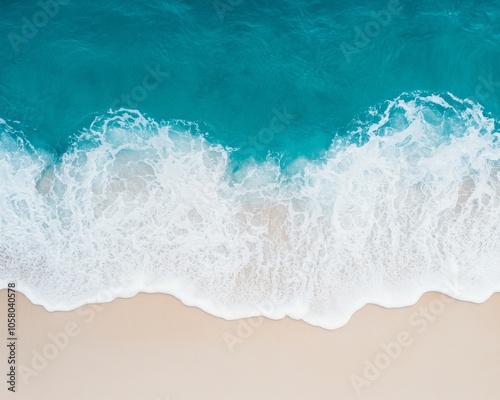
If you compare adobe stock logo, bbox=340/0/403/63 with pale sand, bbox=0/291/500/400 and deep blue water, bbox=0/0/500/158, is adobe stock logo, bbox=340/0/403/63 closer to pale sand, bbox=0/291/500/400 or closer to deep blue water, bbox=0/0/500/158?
deep blue water, bbox=0/0/500/158

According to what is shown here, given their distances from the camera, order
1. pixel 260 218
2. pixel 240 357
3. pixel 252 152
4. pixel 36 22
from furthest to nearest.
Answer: pixel 36 22 < pixel 252 152 < pixel 260 218 < pixel 240 357

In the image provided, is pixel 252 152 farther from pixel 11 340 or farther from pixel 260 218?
pixel 11 340

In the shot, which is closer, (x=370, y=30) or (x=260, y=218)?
(x=260, y=218)

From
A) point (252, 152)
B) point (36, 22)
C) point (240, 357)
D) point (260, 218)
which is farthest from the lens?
point (36, 22)

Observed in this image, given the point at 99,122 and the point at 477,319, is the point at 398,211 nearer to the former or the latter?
the point at 477,319

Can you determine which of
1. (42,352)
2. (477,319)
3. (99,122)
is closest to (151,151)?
(99,122)

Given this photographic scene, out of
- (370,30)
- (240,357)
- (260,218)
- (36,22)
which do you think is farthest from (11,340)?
(370,30)

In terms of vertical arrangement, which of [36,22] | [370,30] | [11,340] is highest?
Result: [36,22]
